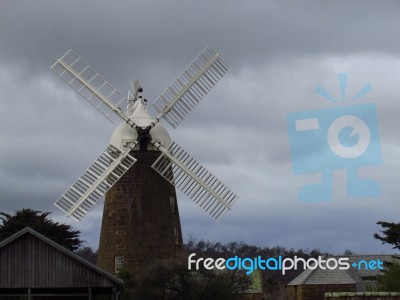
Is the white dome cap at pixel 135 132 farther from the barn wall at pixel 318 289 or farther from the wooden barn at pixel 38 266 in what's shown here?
the barn wall at pixel 318 289

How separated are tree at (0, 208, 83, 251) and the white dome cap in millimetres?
17223

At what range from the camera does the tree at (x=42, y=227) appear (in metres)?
62.7

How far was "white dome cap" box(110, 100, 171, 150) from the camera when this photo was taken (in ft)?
153

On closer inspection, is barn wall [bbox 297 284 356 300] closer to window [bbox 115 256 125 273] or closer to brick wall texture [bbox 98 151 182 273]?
brick wall texture [bbox 98 151 182 273]

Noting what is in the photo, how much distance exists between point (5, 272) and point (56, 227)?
30149 mm

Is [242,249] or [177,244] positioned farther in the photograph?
[242,249]

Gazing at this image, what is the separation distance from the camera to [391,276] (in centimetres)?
3978

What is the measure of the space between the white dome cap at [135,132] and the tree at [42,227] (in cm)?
1722

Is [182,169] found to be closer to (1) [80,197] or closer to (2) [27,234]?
(1) [80,197]

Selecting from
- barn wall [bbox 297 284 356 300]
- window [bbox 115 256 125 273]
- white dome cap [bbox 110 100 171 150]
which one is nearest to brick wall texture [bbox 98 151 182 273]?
window [bbox 115 256 125 273]

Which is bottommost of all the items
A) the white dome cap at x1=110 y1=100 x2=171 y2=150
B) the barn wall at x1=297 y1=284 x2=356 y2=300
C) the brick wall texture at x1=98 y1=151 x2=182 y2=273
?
the barn wall at x1=297 y1=284 x2=356 y2=300

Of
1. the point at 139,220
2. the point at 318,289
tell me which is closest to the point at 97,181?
the point at 139,220

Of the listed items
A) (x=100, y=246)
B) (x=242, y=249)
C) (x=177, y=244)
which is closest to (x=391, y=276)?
(x=177, y=244)

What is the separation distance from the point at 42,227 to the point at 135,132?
1831 centimetres
